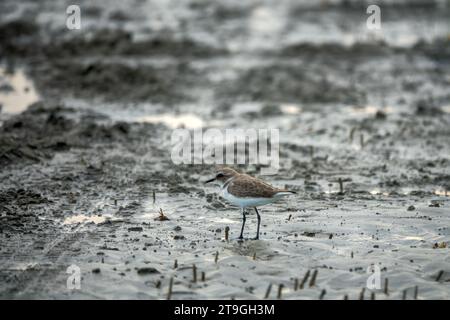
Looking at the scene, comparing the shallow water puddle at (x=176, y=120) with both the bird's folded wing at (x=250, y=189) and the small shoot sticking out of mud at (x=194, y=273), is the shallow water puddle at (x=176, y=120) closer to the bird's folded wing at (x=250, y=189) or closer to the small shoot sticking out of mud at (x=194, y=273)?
the bird's folded wing at (x=250, y=189)

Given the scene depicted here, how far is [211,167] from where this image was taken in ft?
44.7

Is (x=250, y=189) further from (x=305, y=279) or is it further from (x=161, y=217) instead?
(x=305, y=279)

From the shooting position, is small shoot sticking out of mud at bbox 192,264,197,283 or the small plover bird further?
the small plover bird

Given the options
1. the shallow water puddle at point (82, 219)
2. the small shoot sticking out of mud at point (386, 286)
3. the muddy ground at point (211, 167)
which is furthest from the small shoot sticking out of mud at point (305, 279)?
the shallow water puddle at point (82, 219)

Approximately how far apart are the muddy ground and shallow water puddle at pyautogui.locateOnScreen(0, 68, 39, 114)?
0.07 metres

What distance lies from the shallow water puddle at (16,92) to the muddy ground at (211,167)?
7 centimetres

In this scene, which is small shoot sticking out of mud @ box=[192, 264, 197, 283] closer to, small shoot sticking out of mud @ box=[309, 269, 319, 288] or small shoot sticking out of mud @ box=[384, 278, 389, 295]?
small shoot sticking out of mud @ box=[309, 269, 319, 288]

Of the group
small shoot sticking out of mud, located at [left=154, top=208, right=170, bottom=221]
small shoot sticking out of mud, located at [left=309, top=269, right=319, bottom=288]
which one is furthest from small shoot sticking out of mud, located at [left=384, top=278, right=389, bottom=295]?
small shoot sticking out of mud, located at [left=154, top=208, right=170, bottom=221]

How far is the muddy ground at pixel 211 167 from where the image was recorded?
29.2 ft

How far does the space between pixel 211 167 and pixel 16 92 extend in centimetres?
804

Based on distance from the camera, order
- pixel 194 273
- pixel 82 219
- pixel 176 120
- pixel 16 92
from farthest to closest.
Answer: pixel 16 92 → pixel 176 120 → pixel 82 219 → pixel 194 273

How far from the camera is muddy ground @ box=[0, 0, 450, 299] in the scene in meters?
8.91

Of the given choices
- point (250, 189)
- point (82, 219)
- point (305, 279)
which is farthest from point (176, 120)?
point (305, 279)
